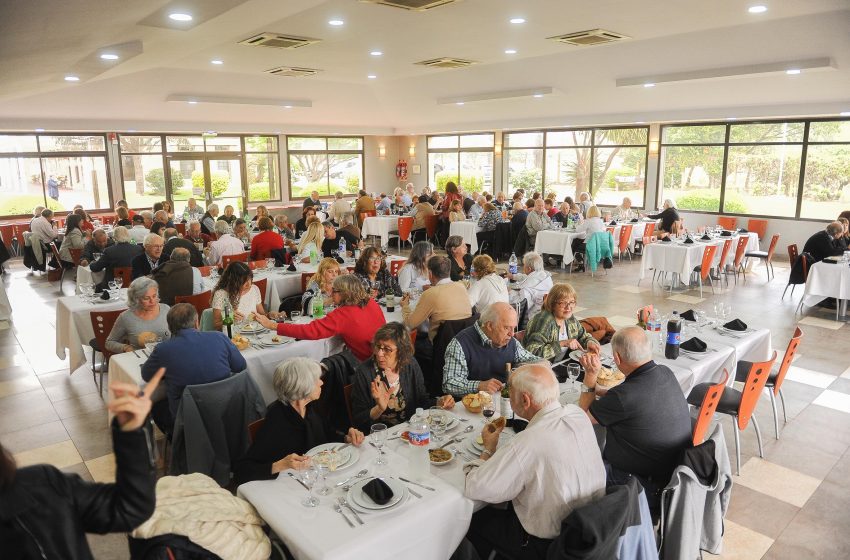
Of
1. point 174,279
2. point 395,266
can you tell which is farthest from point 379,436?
point 395,266

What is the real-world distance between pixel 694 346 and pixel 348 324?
250cm

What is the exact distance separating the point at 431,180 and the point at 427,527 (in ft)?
60.2

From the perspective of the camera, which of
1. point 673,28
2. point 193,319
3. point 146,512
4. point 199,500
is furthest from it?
point 673,28

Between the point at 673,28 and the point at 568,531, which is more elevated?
the point at 673,28

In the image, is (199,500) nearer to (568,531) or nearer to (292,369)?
(292,369)

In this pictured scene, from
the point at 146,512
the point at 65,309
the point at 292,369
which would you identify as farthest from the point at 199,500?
the point at 65,309

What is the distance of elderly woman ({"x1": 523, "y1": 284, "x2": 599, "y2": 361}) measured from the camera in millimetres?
4208

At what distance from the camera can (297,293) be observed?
7.21 meters

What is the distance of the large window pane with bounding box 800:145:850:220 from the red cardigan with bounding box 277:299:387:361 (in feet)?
38.3

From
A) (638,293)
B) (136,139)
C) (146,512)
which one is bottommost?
(638,293)

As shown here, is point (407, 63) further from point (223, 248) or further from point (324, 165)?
point (324, 165)

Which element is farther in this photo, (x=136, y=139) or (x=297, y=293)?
(x=136, y=139)

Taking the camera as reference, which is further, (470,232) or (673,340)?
(470,232)

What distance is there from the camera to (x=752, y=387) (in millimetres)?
3854
